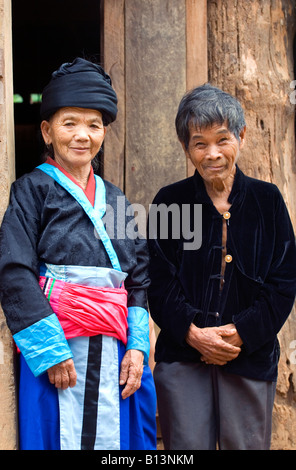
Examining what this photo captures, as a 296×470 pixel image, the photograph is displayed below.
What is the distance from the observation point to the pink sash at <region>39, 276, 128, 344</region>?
2.43m

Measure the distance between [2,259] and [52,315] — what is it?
29 cm

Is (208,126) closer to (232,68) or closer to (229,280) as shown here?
(229,280)

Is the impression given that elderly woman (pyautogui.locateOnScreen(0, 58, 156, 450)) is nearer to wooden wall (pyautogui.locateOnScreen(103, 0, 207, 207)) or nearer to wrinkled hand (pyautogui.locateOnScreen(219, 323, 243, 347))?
wrinkled hand (pyautogui.locateOnScreen(219, 323, 243, 347))

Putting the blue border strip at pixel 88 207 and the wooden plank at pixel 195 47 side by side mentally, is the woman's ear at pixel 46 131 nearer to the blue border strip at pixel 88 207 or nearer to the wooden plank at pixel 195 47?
the blue border strip at pixel 88 207

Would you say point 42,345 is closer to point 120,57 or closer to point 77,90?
point 77,90

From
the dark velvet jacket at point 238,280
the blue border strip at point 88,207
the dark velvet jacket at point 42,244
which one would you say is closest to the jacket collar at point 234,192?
the dark velvet jacket at point 238,280

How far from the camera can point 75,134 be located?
2.59 metres

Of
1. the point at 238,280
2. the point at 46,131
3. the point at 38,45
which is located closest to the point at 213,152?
the point at 238,280

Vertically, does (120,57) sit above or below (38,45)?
below

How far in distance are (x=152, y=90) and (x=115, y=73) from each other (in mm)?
235

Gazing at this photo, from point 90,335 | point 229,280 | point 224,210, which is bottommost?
point 90,335

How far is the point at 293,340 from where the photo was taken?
11.9ft
